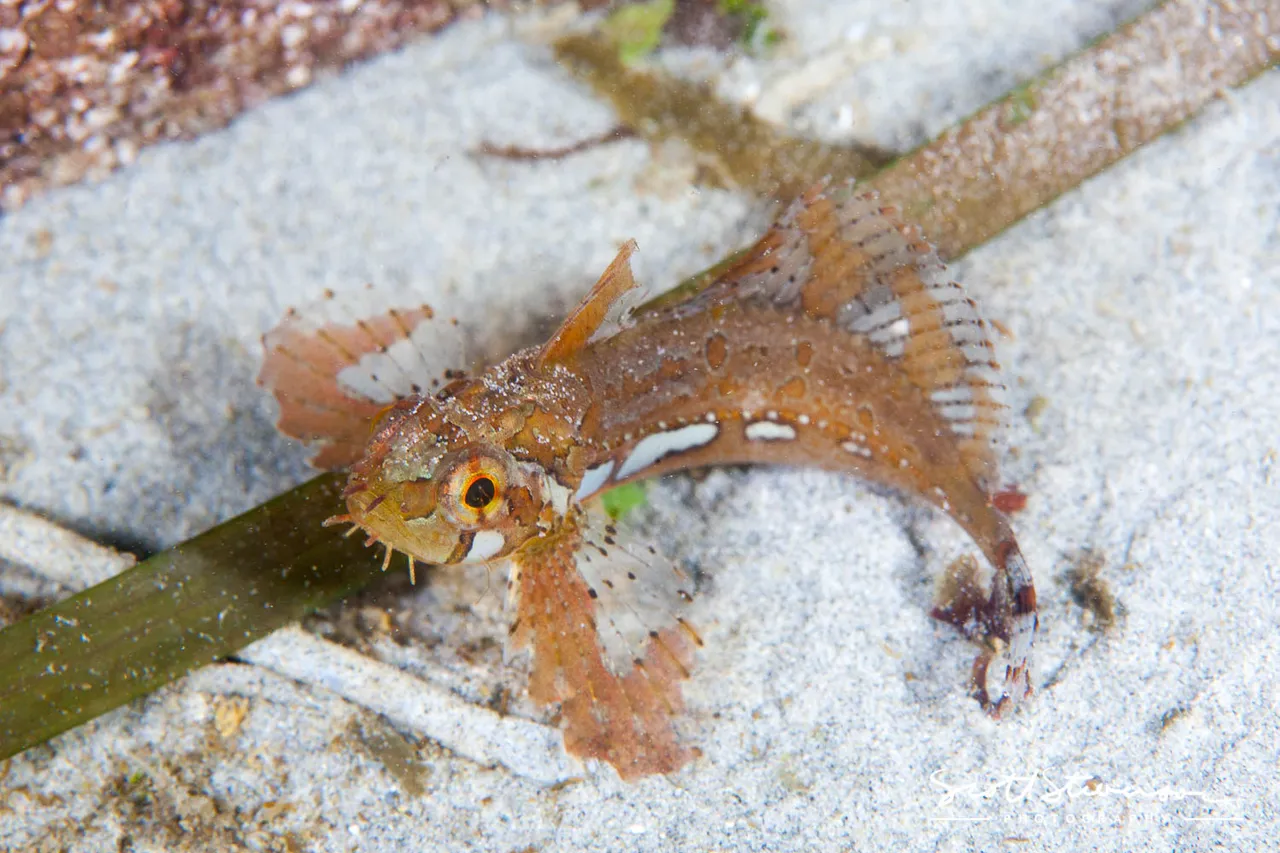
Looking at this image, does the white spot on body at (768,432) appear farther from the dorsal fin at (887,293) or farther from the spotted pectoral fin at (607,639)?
the spotted pectoral fin at (607,639)

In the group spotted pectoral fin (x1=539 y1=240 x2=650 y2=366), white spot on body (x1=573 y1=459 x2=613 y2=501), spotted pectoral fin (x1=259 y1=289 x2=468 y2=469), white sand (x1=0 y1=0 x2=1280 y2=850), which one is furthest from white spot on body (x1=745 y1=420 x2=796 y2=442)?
spotted pectoral fin (x1=259 y1=289 x2=468 y2=469)

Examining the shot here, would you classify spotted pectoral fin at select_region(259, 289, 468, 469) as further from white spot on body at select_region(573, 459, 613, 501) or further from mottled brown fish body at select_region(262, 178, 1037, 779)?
white spot on body at select_region(573, 459, 613, 501)

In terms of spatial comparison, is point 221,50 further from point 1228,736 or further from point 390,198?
point 1228,736

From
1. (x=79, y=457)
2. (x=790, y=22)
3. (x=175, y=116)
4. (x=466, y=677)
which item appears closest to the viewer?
(x=466, y=677)

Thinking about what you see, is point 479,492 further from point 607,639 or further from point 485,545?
point 607,639

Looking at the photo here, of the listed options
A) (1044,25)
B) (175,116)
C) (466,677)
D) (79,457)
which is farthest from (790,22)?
(79,457)

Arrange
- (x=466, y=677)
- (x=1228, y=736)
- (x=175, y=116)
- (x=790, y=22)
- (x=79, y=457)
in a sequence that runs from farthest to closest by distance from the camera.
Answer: (x=790, y=22) → (x=175, y=116) → (x=79, y=457) → (x=466, y=677) → (x=1228, y=736)
